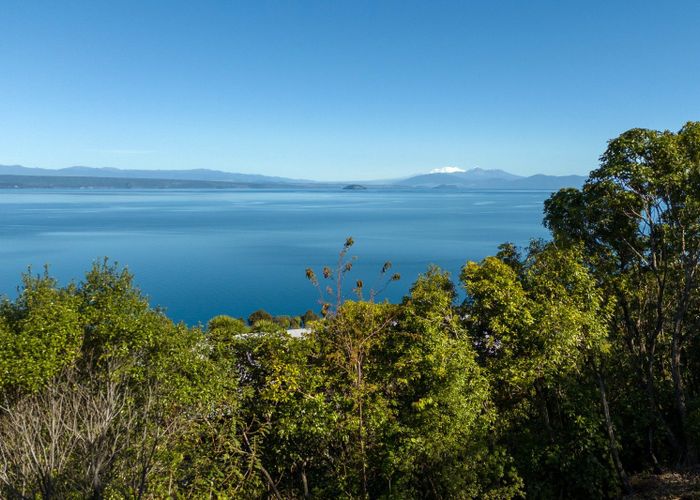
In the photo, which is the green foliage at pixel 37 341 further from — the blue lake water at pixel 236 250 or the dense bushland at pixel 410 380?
the blue lake water at pixel 236 250

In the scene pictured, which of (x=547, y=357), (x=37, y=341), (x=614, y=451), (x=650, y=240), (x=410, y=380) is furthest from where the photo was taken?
(x=650, y=240)

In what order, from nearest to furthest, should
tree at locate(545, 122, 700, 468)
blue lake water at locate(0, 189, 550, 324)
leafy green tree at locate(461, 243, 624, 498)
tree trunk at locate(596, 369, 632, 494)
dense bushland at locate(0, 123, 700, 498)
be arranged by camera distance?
dense bushland at locate(0, 123, 700, 498) < leafy green tree at locate(461, 243, 624, 498) < tree trunk at locate(596, 369, 632, 494) < tree at locate(545, 122, 700, 468) < blue lake water at locate(0, 189, 550, 324)

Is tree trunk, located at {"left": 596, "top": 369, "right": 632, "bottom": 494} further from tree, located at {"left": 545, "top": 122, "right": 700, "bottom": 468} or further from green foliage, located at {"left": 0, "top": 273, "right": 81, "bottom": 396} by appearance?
green foliage, located at {"left": 0, "top": 273, "right": 81, "bottom": 396}

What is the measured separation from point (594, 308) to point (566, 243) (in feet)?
7.09

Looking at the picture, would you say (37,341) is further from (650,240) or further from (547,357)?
(650,240)

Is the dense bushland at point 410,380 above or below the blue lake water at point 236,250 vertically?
above

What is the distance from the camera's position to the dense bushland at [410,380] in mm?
9695

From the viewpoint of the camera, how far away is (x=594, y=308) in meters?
12.0

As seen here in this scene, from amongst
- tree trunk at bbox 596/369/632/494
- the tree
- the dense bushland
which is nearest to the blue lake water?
the dense bushland

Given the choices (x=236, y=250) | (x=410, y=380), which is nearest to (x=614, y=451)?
(x=410, y=380)

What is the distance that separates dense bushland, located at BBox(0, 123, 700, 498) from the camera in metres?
9.70

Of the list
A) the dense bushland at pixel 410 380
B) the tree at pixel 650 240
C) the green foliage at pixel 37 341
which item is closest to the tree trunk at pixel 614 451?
the dense bushland at pixel 410 380

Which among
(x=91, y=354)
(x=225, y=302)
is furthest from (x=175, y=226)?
(x=91, y=354)

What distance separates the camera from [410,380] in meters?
10.8
